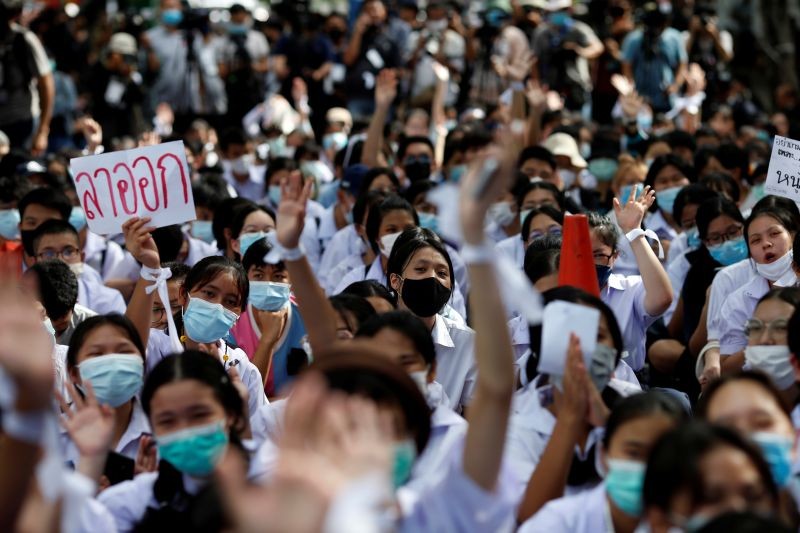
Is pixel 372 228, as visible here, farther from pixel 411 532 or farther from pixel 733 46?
pixel 733 46

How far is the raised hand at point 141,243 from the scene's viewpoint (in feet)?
17.4

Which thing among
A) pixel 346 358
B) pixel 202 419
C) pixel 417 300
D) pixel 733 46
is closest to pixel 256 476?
pixel 202 419

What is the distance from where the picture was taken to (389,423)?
3014 millimetres

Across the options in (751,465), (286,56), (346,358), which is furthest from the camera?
(286,56)

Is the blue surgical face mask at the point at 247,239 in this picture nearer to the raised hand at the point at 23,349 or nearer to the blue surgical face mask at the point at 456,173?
the blue surgical face mask at the point at 456,173

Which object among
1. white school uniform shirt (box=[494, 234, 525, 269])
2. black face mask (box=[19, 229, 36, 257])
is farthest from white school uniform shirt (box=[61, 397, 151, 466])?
white school uniform shirt (box=[494, 234, 525, 269])

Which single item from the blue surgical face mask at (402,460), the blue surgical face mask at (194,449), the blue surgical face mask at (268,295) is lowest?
the blue surgical face mask at (268,295)

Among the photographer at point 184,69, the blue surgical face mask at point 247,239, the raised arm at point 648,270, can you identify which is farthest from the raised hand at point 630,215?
the photographer at point 184,69

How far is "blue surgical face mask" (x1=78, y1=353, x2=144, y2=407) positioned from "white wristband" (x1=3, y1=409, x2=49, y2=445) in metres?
1.51

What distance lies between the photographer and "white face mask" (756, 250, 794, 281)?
605 centimetres

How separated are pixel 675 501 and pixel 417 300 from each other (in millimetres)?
2768

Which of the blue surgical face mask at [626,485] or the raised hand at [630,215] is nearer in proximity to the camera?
the blue surgical face mask at [626,485]

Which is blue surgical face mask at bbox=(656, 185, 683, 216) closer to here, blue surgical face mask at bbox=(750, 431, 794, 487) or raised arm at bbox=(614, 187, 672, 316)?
raised arm at bbox=(614, 187, 672, 316)

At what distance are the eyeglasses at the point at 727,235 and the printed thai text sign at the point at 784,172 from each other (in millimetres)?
465
